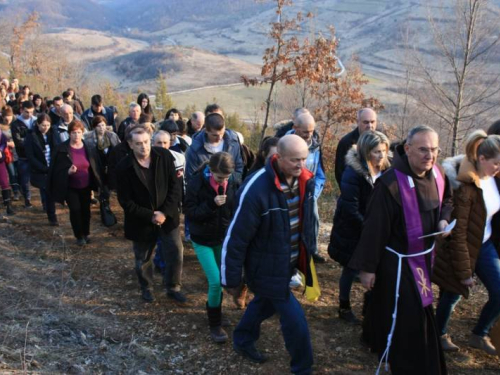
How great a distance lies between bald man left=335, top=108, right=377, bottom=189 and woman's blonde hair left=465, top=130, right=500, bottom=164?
1571mm

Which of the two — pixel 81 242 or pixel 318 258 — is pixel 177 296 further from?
pixel 81 242

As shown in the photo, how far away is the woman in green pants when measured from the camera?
445 cm

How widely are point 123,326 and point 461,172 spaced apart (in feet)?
11.2

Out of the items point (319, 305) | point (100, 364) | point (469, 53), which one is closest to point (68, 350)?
point (100, 364)

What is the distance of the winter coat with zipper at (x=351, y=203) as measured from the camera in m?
4.27

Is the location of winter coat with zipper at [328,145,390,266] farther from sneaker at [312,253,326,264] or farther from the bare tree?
the bare tree

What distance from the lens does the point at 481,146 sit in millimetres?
3822

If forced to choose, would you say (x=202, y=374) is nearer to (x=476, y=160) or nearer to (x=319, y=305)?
→ (x=319, y=305)

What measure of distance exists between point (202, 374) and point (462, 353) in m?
2.29

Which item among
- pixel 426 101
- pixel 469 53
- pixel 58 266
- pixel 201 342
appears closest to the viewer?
pixel 201 342

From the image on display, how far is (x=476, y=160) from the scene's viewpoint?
12.7 ft

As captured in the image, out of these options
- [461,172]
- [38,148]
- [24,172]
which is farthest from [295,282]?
[24,172]

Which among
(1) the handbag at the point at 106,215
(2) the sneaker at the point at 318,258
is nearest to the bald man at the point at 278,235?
(2) the sneaker at the point at 318,258

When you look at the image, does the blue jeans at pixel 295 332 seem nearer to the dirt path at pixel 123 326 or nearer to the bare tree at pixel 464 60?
the dirt path at pixel 123 326
